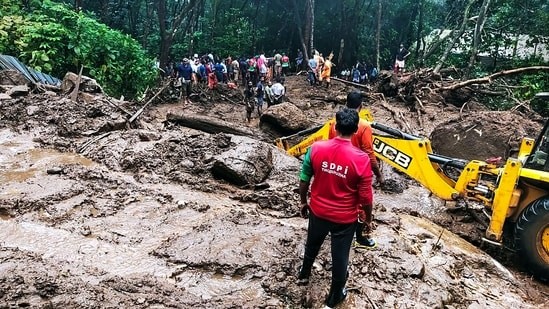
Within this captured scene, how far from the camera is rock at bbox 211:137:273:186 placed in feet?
22.8

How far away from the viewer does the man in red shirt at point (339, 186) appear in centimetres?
364

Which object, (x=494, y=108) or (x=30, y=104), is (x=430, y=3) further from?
(x=30, y=104)

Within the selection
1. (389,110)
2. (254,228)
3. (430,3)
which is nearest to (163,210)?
(254,228)

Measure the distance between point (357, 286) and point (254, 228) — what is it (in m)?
1.47

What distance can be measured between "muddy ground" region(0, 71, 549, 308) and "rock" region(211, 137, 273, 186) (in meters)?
0.03

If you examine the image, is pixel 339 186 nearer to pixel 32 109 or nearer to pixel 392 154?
pixel 392 154

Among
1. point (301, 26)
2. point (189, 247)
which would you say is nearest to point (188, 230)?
point (189, 247)

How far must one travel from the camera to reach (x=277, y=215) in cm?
604

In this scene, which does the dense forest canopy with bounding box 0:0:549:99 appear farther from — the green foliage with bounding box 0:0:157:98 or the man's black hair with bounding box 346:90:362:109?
the man's black hair with bounding box 346:90:362:109

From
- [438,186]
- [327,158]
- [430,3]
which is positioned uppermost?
[430,3]

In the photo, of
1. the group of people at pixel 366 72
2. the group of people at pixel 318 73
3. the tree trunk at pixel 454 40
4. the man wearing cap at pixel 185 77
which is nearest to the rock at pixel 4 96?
the man wearing cap at pixel 185 77

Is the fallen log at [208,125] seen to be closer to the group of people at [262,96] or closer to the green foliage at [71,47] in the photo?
the green foliage at [71,47]

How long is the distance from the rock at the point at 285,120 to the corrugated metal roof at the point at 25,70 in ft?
19.3

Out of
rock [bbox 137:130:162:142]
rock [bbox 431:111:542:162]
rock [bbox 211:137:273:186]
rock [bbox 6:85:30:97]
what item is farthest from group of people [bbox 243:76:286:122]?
rock [bbox 211:137:273:186]
